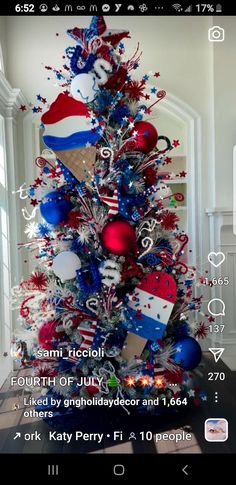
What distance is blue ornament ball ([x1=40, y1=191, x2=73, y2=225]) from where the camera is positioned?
101 cm

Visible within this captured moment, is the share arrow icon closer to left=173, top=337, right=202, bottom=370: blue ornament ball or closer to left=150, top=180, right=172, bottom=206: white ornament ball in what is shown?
left=173, top=337, right=202, bottom=370: blue ornament ball

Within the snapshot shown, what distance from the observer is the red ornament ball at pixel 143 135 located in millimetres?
1019

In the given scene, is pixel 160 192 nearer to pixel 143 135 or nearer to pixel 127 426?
pixel 143 135

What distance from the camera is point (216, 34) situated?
0.63m

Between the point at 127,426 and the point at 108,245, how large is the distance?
17.0 inches

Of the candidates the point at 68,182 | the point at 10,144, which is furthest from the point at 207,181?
the point at 10,144

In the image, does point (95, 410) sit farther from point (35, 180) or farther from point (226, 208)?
point (35, 180)

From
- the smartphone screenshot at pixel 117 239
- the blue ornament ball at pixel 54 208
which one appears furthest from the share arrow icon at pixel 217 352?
the blue ornament ball at pixel 54 208

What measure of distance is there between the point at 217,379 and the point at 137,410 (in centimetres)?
15

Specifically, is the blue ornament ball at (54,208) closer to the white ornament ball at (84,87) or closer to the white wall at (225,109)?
the white ornament ball at (84,87)

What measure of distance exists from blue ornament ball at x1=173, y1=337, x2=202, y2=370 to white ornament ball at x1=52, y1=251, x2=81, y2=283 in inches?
12.7

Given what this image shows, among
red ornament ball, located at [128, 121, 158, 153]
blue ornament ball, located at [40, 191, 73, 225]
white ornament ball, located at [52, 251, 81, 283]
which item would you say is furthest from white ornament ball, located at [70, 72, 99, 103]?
white ornament ball, located at [52, 251, 81, 283]

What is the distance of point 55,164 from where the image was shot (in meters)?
1.03
